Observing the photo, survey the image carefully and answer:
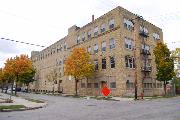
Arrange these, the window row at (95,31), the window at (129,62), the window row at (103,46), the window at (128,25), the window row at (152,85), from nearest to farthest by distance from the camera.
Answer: the window at (129,62), the window row at (103,46), the window at (128,25), the window row at (95,31), the window row at (152,85)

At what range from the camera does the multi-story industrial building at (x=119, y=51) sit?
130 ft

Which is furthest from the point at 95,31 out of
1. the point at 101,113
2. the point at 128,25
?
the point at 101,113

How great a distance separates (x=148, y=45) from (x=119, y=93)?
563 inches

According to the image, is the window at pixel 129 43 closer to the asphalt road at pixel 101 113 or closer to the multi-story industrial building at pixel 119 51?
the multi-story industrial building at pixel 119 51

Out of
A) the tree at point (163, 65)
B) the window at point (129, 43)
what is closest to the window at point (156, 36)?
the tree at point (163, 65)

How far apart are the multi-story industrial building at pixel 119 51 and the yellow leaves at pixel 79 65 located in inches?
92.8

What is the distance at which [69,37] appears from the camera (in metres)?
57.1

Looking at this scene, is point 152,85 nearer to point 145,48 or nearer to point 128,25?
point 145,48

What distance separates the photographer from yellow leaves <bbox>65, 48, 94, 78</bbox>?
42.3 meters

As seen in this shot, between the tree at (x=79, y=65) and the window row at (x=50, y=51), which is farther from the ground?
the window row at (x=50, y=51)

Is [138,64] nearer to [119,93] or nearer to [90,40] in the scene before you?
[119,93]

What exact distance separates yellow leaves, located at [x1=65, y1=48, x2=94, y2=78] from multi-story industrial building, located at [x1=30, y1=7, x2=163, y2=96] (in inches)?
92.8

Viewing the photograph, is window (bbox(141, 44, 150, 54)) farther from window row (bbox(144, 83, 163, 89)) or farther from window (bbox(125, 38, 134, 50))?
window row (bbox(144, 83, 163, 89))

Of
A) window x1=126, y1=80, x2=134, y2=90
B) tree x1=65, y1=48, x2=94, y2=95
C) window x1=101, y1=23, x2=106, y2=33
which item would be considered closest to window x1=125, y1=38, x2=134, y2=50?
window x1=101, y1=23, x2=106, y2=33
